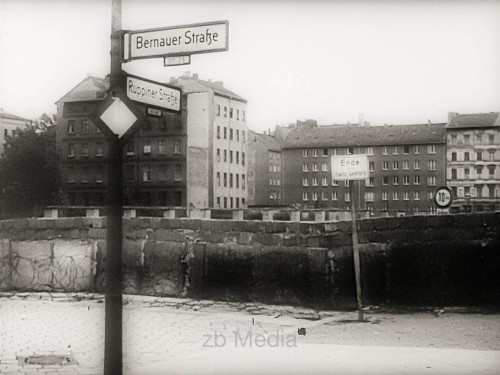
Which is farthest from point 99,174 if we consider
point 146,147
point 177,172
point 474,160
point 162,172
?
point 474,160

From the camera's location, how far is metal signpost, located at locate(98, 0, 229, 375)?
6.63m

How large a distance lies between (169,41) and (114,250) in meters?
1.94

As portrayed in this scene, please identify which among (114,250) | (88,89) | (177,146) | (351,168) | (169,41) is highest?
(88,89)

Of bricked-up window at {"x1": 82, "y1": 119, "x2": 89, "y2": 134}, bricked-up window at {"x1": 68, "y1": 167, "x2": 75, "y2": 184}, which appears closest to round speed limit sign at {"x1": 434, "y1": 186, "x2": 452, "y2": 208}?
bricked-up window at {"x1": 82, "y1": 119, "x2": 89, "y2": 134}

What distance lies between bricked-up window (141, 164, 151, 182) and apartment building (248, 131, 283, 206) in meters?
1.69

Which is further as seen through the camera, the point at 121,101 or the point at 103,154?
the point at 103,154

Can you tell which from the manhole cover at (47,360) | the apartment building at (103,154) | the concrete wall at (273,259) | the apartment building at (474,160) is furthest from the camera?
the concrete wall at (273,259)

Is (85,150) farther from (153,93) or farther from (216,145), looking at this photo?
(153,93)

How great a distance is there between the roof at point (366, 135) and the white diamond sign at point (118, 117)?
437cm

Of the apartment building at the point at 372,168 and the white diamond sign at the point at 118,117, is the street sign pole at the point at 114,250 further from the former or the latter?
the apartment building at the point at 372,168

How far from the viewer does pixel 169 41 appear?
6.88m

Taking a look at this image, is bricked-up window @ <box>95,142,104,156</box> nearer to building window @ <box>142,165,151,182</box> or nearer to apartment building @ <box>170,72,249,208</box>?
building window @ <box>142,165,151,182</box>

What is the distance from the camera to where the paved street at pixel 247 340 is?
26.2ft

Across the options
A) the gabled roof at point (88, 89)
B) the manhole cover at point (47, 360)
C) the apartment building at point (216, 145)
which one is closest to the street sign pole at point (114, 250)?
the manhole cover at point (47, 360)
